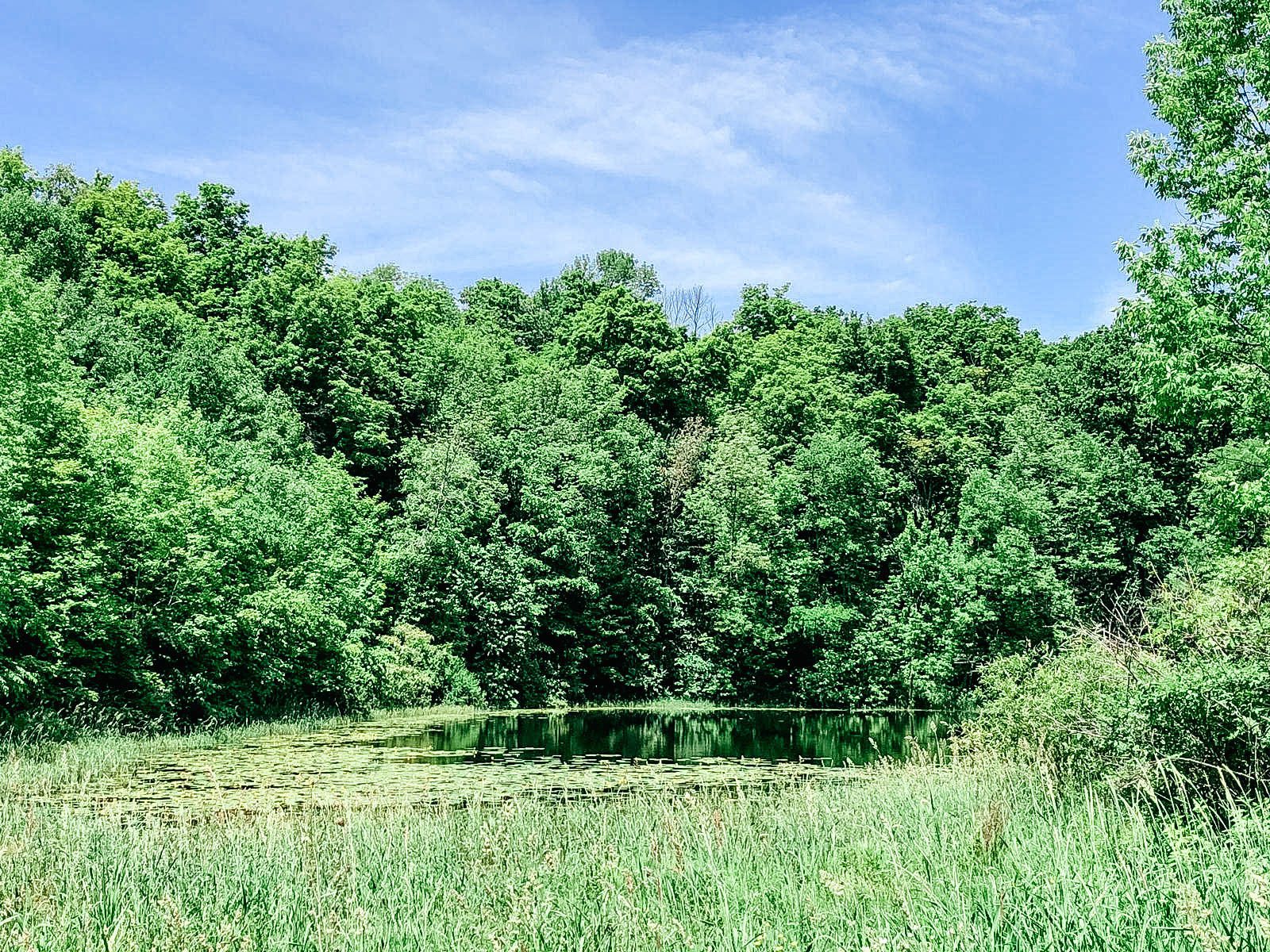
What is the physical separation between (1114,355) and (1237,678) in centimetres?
3400

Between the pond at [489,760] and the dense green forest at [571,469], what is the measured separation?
10.1 ft

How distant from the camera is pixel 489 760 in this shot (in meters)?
18.7

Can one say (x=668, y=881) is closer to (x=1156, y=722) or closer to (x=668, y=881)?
(x=668, y=881)

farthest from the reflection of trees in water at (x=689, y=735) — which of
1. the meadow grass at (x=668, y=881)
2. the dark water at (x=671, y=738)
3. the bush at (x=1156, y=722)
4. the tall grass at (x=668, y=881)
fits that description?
the tall grass at (x=668, y=881)

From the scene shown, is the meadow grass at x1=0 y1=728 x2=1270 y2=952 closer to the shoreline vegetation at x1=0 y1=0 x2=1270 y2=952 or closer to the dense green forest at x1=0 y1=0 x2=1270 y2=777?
the shoreline vegetation at x1=0 y1=0 x2=1270 y2=952

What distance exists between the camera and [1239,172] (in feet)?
54.5

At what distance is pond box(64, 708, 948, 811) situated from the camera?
13.1 metres

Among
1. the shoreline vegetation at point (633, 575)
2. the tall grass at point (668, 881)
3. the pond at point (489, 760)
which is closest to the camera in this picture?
the tall grass at point (668, 881)

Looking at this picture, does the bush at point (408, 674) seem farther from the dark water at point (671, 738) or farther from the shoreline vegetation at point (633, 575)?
the dark water at point (671, 738)

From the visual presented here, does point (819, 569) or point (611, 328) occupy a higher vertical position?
point (611, 328)

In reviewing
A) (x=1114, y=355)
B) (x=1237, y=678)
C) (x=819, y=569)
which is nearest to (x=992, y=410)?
(x=1114, y=355)

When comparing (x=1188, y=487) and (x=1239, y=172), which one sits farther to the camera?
(x=1188, y=487)

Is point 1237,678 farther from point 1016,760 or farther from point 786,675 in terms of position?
point 786,675

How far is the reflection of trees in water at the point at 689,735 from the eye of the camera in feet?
69.7
